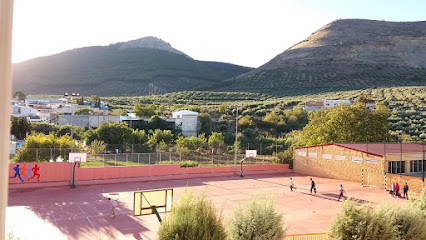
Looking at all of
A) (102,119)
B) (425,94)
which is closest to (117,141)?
(102,119)

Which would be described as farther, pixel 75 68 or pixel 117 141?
pixel 75 68

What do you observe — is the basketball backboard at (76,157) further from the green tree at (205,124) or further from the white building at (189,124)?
the green tree at (205,124)

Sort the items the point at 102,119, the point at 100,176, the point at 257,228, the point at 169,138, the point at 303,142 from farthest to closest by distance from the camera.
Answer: the point at 102,119 → the point at 169,138 → the point at 303,142 → the point at 100,176 → the point at 257,228

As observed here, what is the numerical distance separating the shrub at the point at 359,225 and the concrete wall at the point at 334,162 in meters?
20.2

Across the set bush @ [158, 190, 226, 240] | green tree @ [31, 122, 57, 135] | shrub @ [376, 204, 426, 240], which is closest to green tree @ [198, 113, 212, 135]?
green tree @ [31, 122, 57, 135]

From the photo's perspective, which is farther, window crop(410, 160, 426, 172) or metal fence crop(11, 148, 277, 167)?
window crop(410, 160, 426, 172)

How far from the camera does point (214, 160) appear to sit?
34.7m

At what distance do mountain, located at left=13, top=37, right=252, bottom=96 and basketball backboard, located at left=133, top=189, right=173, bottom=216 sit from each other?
Result: 123 metres

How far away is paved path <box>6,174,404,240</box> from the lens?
15.5 m

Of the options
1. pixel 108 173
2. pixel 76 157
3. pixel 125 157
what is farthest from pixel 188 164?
pixel 76 157

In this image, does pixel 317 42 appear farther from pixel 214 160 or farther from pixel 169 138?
pixel 214 160

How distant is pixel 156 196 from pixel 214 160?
23.1 meters

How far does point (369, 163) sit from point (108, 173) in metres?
20.7

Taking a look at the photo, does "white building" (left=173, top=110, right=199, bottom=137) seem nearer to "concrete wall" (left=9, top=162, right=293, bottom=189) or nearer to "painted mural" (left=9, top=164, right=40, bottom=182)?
"concrete wall" (left=9, top=162, right=293, bottom=189)
